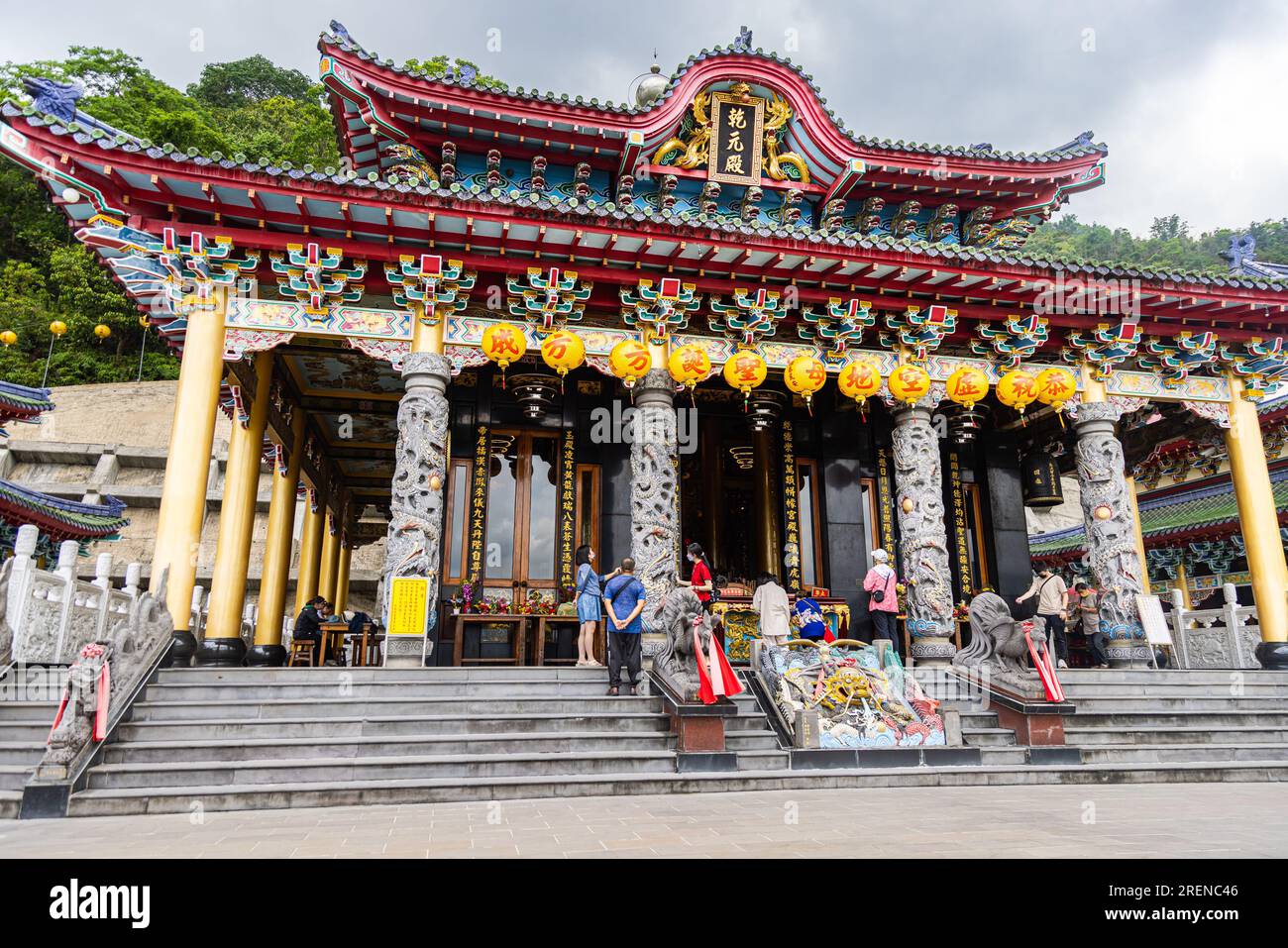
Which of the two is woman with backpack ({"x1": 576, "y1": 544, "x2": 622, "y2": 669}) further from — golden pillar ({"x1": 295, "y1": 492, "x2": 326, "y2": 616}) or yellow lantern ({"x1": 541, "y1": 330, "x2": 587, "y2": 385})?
golden pillar ({"x1": 295, "y1": 492, "x2": 326, "y2": 616})

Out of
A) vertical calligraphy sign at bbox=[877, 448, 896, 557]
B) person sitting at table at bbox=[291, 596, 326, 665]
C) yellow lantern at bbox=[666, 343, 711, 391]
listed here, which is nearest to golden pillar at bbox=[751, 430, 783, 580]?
vertical calligraphy sign at bbox=[877, 448, 896, 557]

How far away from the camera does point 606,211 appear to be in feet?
30.0

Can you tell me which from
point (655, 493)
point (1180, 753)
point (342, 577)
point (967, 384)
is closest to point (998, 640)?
point (1180, 753)

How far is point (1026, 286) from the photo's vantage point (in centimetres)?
1023

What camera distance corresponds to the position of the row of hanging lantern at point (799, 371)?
949 centimetres

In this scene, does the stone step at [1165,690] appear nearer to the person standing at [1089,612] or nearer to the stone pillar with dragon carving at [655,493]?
the person standing at [1089,612]

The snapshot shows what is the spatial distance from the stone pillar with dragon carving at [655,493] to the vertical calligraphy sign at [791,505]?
3.20 metres

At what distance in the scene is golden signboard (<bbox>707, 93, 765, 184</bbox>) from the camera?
1280cm

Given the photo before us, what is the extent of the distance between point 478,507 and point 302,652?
368 cm

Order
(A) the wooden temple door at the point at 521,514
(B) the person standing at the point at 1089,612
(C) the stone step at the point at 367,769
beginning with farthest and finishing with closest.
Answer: (B) the person standing at the point at 1089,612 → (A) the wooden temple door at the point at 521,514 → (C) the stone step at the point at 367,769

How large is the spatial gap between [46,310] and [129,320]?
273 centimetres

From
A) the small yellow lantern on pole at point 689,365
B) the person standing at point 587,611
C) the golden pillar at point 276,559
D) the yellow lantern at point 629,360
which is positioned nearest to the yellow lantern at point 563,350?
the yellow lantern at point 629,360

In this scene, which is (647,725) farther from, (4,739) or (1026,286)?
(1026,286)

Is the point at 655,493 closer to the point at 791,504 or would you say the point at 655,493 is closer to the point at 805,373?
the point at 805,373
